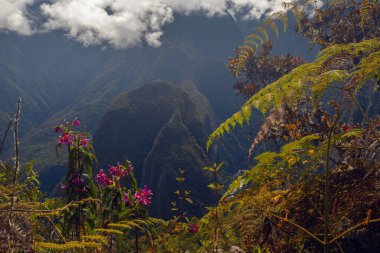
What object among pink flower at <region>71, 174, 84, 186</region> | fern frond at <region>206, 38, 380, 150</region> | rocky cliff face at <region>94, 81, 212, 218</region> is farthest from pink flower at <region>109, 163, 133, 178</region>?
rocky cliff face at <region>94, 81, 212, 218</region>

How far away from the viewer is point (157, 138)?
5157 inches

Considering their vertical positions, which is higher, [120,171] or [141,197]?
[120,171]

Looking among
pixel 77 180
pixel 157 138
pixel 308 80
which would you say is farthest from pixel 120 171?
pixel 157 138

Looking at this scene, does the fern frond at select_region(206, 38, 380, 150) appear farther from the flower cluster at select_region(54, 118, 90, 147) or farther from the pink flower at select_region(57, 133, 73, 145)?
the pink flower at select_region(57, 133, 73, 145)

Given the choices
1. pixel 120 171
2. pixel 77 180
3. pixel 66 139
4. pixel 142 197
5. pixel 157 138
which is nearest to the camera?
pixel 77 180

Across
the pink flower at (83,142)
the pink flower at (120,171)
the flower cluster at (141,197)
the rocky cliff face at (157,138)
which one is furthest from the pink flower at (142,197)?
the rocky cliff face at (157,138)

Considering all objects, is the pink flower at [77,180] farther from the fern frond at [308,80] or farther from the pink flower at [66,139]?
the fern frond at [308,80]

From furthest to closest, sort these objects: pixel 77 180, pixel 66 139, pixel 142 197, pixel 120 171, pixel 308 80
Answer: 1. pixel 142 197
2. pixel 120 171
3. pixel 66 139
4. pixel 77 180
5. pixel 308 80

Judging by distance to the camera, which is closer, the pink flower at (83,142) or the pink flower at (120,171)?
the pink flower at (83,142)

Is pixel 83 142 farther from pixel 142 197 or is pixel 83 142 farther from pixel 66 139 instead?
pixel 142 197

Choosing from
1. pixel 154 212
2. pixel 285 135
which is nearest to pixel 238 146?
pixel 154 212

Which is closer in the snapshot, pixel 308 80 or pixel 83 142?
pixel 308 80

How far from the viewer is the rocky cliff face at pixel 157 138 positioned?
111 m

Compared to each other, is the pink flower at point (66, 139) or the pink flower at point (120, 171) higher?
the pink flower at point (66, 139)
